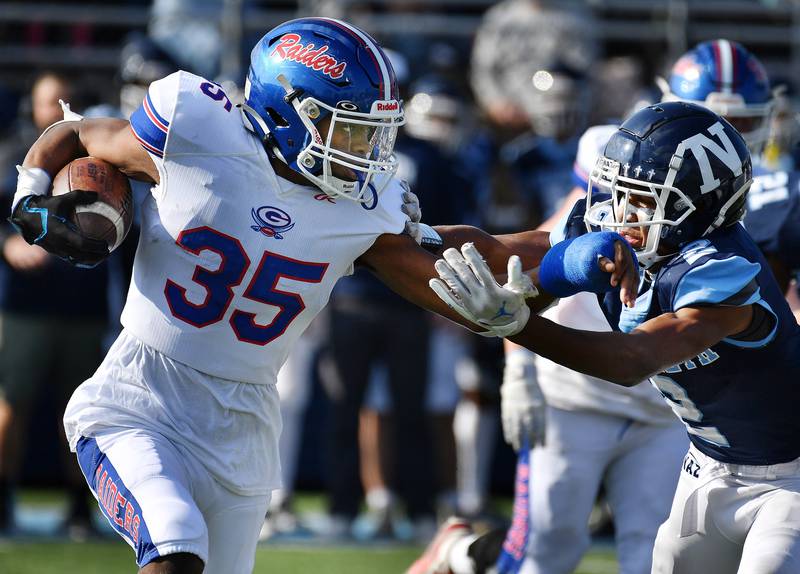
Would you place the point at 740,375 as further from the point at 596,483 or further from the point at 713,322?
the point at 596,483

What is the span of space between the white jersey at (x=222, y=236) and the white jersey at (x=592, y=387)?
116cm

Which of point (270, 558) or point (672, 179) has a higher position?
point (672, 179)

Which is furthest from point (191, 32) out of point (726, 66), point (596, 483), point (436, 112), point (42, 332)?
point (596, 483)

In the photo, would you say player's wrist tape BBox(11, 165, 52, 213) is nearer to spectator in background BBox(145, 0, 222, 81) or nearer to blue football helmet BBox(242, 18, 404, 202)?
blue football helmet BBox(242, 18, 404, 202)

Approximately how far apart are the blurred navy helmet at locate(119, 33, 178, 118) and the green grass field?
6.95ft

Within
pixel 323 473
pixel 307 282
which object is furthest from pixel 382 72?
pixel 323 473

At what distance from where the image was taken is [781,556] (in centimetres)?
313

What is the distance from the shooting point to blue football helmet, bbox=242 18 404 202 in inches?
130

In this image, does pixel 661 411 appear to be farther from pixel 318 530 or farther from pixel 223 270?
pixel 318 530

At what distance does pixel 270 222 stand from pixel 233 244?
0.35ft

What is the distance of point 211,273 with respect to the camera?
10.7ft

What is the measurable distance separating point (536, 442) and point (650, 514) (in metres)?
0.43

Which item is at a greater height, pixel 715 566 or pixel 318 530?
pixel 715 566

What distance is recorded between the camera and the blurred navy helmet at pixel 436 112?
743cm
